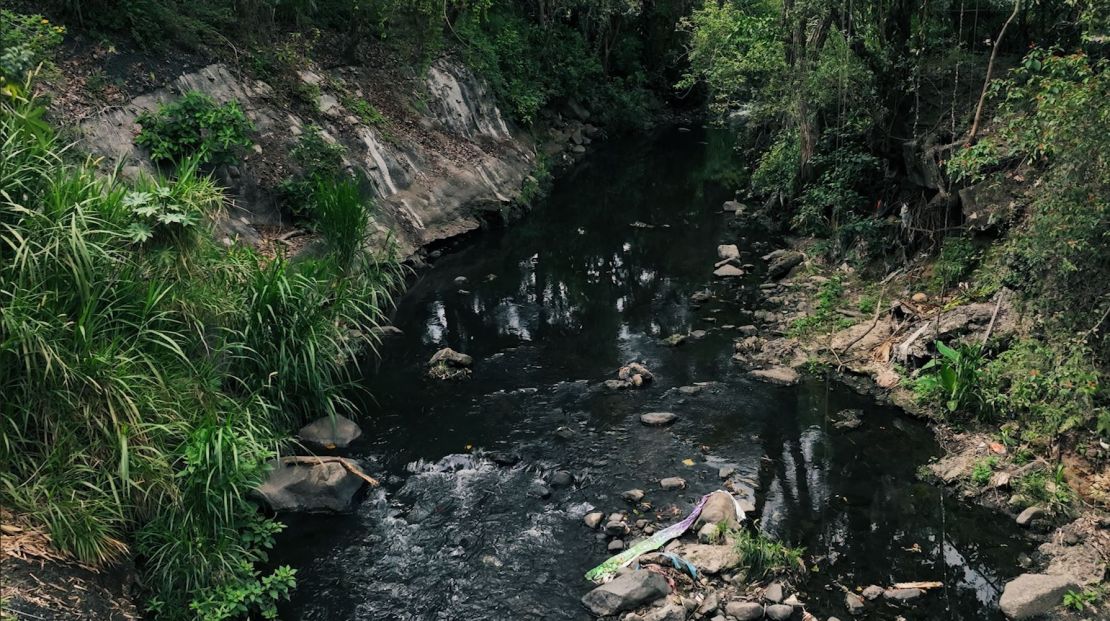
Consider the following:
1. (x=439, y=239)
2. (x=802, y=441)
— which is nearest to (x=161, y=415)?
(x=802, y=441)

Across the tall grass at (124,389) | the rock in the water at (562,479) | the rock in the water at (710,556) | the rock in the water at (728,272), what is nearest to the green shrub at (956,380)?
the rock in the water at (710,556)

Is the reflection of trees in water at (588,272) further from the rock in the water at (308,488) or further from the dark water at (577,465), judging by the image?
the rock in the water at (308,488)

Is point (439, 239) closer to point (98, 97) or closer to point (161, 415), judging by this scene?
point (98, 97)

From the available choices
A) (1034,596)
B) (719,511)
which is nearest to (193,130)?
(719,511)

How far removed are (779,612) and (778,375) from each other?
15.5ft

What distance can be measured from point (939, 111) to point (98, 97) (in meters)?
13.0

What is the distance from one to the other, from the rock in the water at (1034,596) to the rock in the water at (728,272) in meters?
8.72

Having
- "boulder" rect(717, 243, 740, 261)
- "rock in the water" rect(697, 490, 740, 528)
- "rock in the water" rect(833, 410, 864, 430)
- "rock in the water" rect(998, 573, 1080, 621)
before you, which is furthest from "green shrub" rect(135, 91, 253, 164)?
"rock in the water" rect(998, 573, 1080, 621)

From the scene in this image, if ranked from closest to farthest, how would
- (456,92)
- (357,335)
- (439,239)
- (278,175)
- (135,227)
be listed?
(135,227) < (357,335) < (278,175) < (439,239) < (456,92)

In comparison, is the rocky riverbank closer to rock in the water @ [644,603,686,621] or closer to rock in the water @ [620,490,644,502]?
rock in the water @ [644,603,686,621]

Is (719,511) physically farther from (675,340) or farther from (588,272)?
(588,272)

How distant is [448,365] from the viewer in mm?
10797

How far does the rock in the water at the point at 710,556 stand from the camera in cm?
669

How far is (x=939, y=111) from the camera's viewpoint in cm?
1232
